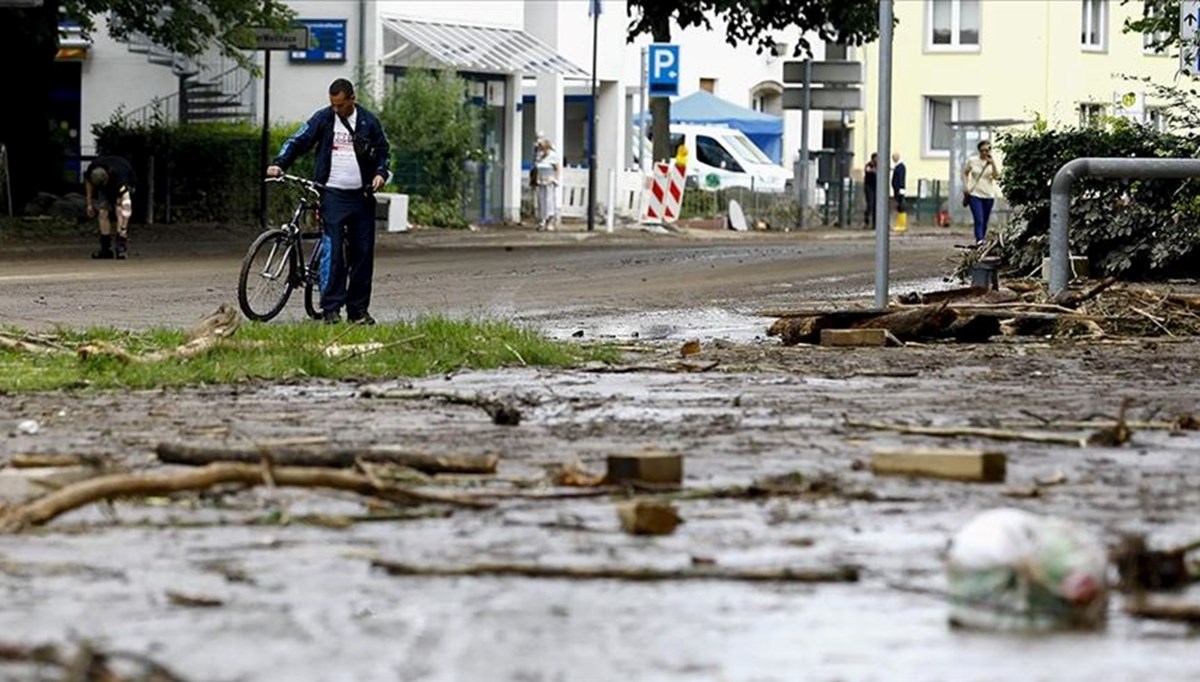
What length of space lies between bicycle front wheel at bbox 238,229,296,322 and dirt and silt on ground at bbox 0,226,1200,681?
600 cm

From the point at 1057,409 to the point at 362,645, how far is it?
572 cm

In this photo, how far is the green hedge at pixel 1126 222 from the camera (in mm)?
22828

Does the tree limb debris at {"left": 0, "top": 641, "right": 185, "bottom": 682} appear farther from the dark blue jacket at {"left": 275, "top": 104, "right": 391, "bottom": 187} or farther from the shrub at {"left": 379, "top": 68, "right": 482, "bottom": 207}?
the shrub at {"left": 379, "top": 68, "right": 482, "bottom": 207}

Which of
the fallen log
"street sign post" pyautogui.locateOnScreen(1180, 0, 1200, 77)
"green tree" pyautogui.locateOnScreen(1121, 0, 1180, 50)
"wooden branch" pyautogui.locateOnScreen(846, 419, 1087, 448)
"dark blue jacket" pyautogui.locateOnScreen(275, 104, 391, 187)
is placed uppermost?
"green tree" pyautogui.locateOnScreen(1121, 0, 1180, 50)

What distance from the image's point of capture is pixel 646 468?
7875 mm

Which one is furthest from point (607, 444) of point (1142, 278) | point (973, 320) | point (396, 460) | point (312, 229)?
point (1142, 278)

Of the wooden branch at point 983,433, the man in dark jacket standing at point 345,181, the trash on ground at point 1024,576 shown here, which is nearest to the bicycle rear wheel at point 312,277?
the man in dark jacket standing at point 345,181

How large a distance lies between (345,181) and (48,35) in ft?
68.9

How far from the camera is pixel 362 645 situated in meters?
5.44

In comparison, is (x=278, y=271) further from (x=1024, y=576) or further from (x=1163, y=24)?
(x=1024, y=576)

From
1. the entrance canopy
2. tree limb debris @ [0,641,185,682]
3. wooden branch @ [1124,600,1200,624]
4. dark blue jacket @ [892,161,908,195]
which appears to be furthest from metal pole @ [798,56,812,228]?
tree limb debris @ [0,641,185,682]

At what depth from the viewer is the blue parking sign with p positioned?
1946 inches

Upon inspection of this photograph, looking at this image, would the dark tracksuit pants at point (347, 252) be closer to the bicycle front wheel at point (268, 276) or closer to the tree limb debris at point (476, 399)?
the bicycle front wheel at point (268, 276)

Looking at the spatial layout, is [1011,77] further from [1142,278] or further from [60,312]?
[60,312]
